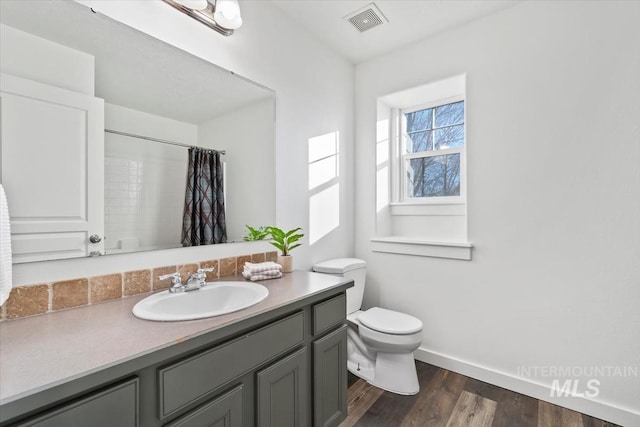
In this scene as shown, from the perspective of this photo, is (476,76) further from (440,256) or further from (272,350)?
Result: (272,350)

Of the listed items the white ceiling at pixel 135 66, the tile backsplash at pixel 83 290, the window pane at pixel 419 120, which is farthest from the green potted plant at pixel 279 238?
the window pane at pixel 419 120

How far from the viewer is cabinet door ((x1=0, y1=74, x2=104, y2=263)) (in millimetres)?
938

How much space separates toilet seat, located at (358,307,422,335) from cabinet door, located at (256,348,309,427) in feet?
2.40

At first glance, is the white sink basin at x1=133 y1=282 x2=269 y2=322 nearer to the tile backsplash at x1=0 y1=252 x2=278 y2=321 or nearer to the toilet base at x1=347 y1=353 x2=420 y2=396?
the tile backsplash at x1=0 y1=252 x2=278 y2=321

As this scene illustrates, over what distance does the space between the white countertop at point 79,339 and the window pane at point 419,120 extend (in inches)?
82.5

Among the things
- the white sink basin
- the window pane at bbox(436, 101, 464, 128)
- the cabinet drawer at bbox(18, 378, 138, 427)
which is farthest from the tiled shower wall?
the window pane at bbox(436, 101, 464, 128)

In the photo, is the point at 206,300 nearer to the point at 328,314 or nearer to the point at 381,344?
the point at 328,314

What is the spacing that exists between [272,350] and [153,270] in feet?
2.09

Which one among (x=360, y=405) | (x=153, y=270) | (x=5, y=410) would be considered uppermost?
(x=153, y=270)

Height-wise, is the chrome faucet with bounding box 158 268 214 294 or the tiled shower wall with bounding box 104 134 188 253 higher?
the tiled shower wall with bounding box 104 134 188 253

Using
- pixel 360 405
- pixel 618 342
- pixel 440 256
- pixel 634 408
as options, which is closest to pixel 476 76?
pixel 440 256

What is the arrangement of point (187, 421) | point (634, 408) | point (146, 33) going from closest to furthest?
point (187, 421) → point (146, 33) → point (634, 408)

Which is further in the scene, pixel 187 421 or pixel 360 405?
pixel 360 405

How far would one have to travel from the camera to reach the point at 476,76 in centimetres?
201
